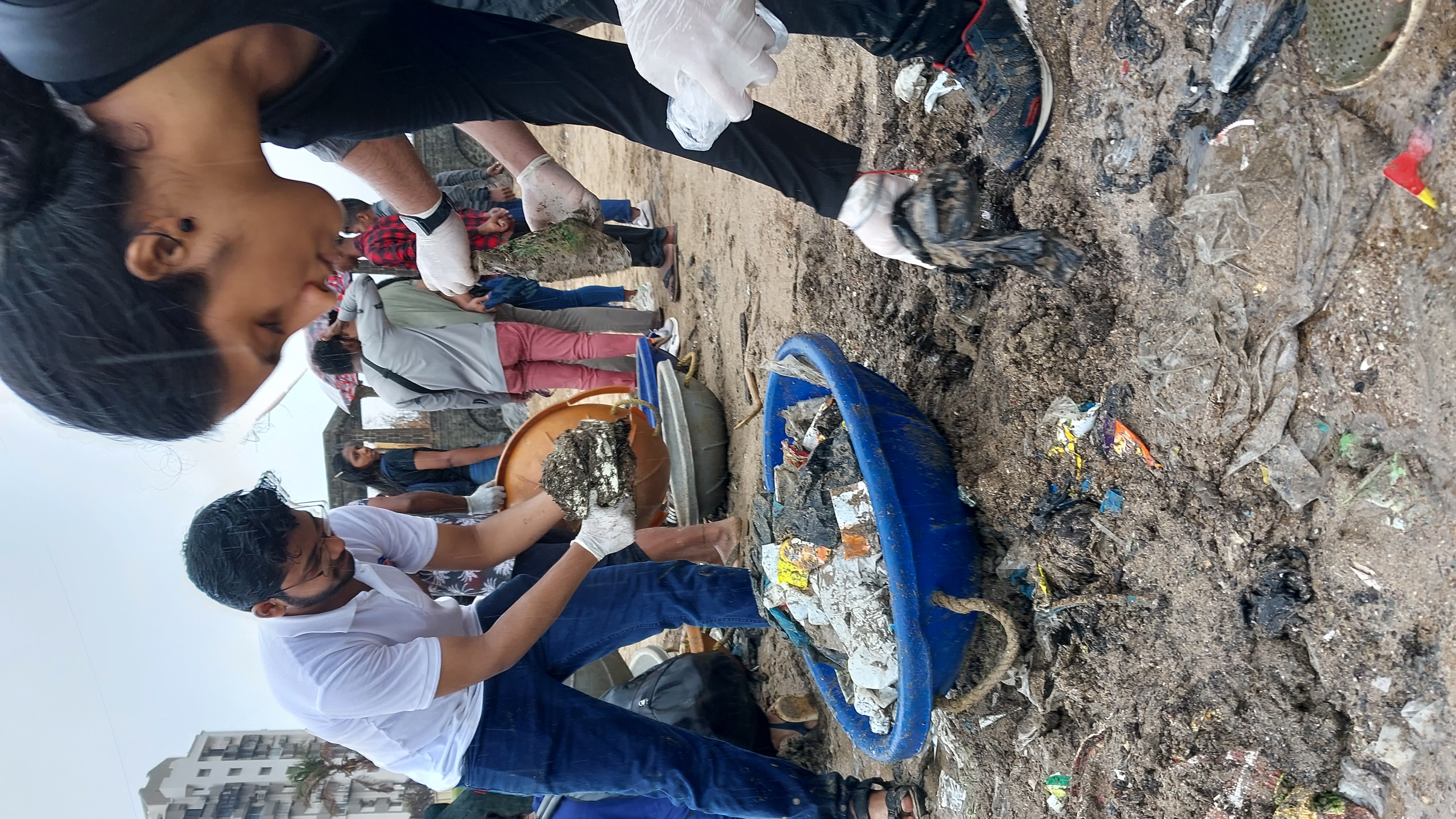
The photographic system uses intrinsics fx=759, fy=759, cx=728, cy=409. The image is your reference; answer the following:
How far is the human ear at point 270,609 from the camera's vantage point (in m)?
1.44

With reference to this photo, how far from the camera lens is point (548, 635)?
196 centimetres

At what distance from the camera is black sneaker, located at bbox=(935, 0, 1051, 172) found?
1218 millimetres

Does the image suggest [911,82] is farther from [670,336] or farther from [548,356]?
[670,336]

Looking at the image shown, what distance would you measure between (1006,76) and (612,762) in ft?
5.37

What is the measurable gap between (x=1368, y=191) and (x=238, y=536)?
169 cm

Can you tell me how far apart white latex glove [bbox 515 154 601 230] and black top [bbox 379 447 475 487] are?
90.4 inches

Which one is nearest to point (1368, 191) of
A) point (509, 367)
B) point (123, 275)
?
point (123, 275)

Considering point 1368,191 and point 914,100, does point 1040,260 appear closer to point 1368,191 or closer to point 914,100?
point 1368,191

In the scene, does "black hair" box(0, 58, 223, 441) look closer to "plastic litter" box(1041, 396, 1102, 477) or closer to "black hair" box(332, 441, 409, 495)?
"plastic litter" box(1041, 396, 1102, 477)

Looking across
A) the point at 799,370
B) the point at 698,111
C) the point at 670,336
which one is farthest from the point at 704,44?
the point at 670,336

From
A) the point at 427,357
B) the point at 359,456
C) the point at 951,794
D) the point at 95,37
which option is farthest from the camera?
the point at 359,456

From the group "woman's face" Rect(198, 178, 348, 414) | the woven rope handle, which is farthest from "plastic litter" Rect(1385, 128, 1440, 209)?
"woman's face" Rect(198, 178, 348, 414)

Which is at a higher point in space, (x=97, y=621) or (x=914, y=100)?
(x=914, y=100)

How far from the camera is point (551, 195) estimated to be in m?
1.61
